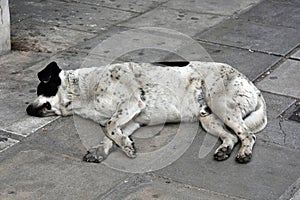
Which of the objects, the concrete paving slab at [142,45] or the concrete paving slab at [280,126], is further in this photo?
the concrete paving slab at [142,45]

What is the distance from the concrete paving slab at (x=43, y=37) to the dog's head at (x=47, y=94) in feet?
5.47

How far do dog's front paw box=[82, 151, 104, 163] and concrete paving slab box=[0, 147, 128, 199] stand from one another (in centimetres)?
5

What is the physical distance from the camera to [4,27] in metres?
8.23

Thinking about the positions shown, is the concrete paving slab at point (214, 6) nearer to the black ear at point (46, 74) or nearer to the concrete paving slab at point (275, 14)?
the concrete paving slab at point (275, 14)

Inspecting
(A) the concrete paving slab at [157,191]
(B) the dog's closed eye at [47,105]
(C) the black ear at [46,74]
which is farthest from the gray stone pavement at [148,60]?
(C) the black ear at [46,74]

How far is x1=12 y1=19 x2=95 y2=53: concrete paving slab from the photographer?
8.41 metres

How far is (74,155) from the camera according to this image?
20.0ft

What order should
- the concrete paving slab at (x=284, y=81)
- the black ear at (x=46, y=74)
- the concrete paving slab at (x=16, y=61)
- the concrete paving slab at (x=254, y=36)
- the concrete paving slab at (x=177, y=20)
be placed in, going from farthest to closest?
the concrete paving slab at (x=177, y=20)
the concrete paving slab at (x=254, y=36)
the concrete paving slab at (x=16, y=61)
the concrete paving slab at (x=284, y=81)
the black ear at (x=46, y=74)

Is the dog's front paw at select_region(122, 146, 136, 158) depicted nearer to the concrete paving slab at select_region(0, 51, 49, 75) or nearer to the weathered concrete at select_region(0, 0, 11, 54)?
the concrete paving slab at select_region(0, 51, 49, 75)

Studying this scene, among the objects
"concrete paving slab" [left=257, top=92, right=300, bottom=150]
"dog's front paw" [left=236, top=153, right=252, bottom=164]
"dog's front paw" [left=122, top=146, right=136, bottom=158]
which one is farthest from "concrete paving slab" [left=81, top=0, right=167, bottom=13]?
"dog's front paw" [left=236, top=153, right=252, bottom=164]

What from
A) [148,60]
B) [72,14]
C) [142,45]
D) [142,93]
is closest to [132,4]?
[72,14]

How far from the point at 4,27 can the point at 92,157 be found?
2805 mm

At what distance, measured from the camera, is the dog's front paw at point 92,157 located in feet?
19.6

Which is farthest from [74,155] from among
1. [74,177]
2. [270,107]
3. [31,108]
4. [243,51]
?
[243,51]
